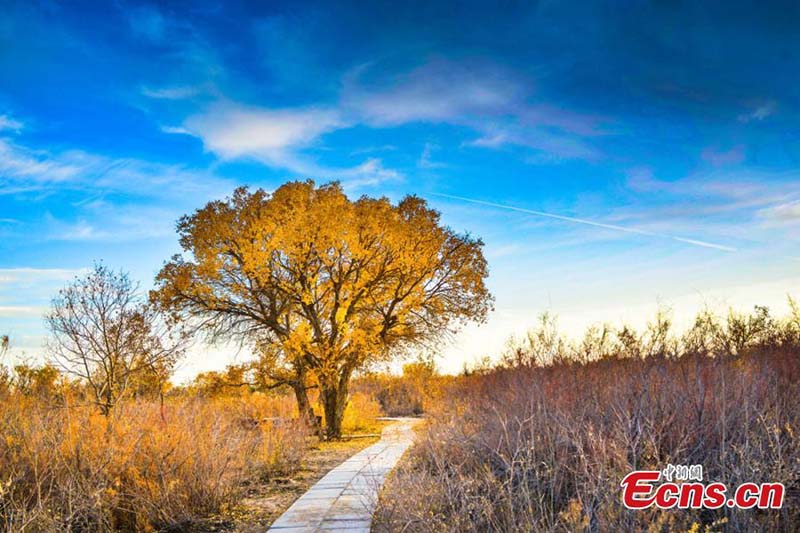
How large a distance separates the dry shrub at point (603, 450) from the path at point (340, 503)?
0.40 m

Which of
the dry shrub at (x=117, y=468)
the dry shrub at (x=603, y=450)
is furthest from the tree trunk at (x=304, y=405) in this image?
the dry shrub at (x=603, y=450)

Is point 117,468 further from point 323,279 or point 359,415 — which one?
point 359,415

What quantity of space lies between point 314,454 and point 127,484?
6647mm

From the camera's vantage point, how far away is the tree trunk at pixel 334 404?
1641 centimetres

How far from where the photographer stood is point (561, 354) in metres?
10.8

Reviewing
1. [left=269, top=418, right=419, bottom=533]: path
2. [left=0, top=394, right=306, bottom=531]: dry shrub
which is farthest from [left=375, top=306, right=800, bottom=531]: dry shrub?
[left=0, top=394, right=306, bottom=531]: dry shrub

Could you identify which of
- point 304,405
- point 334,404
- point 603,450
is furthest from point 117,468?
point 334,404

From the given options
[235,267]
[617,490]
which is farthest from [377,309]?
[617,490]

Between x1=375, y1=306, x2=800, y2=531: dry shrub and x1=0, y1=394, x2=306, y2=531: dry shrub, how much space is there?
7.76 ft

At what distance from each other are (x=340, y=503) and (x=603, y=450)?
11.7 ft

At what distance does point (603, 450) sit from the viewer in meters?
4.78

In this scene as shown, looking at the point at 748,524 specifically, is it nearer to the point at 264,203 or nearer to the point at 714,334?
the point at 714,334

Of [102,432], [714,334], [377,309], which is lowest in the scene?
[102,432]

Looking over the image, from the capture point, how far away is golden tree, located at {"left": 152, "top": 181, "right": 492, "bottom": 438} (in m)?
15.4
